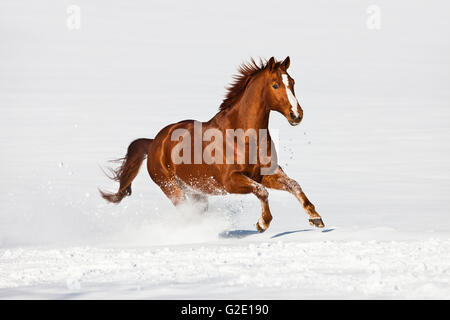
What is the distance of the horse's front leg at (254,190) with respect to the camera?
7969 mm

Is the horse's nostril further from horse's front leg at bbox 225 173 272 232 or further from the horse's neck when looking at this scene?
horse's front leg at bbox 225 173 272 232

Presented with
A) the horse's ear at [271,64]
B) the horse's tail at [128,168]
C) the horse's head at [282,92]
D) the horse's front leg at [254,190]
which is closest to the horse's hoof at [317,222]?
the horse's front leg at [254,190]

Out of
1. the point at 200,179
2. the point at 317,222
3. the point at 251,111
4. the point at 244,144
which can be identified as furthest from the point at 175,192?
the point at 317,222

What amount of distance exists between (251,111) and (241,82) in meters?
0.43

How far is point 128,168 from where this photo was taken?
10.3 meters

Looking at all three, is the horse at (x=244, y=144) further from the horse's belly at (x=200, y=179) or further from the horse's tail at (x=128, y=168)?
the horse's tail at (x=128, y=168)

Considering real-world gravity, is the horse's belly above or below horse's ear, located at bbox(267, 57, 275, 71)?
below

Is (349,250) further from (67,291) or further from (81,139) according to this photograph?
(81,139)

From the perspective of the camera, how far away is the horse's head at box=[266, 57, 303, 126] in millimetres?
7809

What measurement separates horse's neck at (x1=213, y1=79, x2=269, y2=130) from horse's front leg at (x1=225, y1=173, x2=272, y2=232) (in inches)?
20.2

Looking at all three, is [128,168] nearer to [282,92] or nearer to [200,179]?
[200,179]

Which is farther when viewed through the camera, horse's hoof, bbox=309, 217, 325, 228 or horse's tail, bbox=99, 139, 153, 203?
horse's tail, bbox=99, 139, 153, 203

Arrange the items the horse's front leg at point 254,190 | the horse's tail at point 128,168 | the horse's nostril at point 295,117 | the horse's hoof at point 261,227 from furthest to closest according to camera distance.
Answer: the horse's tail at point 128,168, the horse's hoof at point 261,227, the horse's front leg at point 254,190, the horse's nostril at point 295,117

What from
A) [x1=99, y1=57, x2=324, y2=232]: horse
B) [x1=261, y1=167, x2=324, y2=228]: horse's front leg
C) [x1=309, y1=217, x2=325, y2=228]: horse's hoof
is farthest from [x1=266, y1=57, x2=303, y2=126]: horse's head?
[x1=309, y1=217, x2=325, y2=228]: horse's hoof
